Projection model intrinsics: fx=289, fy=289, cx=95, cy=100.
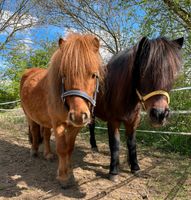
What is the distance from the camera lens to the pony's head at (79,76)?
2602mm

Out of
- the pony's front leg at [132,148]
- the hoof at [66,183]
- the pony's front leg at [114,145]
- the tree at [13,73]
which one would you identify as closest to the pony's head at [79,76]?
the pony's front leg at [114,145]

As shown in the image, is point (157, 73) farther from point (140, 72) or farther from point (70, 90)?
point (70, 90)

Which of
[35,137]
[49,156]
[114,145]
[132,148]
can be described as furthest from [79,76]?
[35,137]

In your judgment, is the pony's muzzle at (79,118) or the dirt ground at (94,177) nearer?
the pony's muzzle at (79,118)

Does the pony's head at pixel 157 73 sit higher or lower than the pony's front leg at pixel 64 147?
higher

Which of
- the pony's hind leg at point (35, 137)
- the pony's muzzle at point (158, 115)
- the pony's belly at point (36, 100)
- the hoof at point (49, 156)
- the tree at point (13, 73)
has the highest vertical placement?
the tree at point (13, 73)

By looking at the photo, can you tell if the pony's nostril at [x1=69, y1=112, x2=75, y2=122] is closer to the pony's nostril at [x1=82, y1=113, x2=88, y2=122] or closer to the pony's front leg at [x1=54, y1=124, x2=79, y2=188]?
the pony's nostril at [x1=82, y1=113, x2=88, y2=122]

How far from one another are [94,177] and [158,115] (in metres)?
1.46

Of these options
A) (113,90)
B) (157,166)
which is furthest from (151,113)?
(157,166)

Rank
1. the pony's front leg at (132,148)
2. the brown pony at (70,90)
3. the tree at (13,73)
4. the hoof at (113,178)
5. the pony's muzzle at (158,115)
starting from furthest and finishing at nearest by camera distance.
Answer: the tree at (13,73), the pony's front leg at (132,148), the hoof at (113,178), the pony's muzzle at (158,115), the brown pony at (70,90)

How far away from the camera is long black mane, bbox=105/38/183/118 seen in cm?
287

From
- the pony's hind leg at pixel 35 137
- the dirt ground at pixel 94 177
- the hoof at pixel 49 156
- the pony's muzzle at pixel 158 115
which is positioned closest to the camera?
the pony's muzzle at pixel 158 115

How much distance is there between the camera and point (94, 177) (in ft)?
12.3

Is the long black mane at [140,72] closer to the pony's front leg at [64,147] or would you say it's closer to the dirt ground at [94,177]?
the pony's front leg at [64,147]
